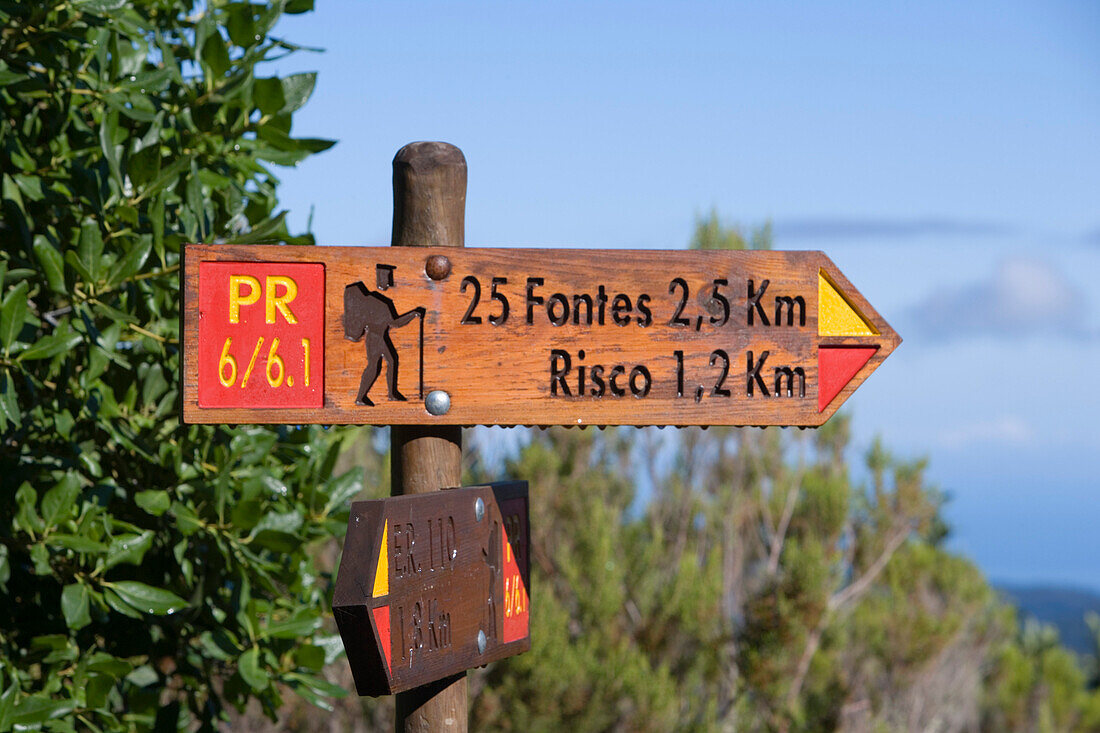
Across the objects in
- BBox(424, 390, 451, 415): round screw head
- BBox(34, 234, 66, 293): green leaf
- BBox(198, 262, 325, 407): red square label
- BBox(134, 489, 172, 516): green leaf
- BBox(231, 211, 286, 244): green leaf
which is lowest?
BBox(134, 489, 172, 516): green leaf

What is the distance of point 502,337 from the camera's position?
6.84ft

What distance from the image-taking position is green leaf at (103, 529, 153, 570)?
2846 millimetres

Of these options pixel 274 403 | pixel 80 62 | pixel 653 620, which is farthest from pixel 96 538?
pixel 653 620

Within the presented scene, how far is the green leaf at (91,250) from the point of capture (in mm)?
2730

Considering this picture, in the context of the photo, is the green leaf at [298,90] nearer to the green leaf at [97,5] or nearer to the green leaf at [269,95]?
the green leaf at [269,95]

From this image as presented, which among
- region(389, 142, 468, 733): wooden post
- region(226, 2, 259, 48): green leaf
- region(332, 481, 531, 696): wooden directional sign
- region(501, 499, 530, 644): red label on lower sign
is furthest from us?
region(226, 2, 259, 48): green leaf

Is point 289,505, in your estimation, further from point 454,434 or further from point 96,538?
point 454,434

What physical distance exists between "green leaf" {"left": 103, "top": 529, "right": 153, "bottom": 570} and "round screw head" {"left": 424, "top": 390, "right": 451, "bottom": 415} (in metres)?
1.22

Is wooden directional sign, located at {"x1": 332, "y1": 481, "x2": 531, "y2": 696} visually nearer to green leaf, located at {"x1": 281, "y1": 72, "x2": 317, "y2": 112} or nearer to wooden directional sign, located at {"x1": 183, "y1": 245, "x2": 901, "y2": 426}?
wooden directional sign, located at {"x1": 183, "y1": 245, "x2": 901, "y2": 426}

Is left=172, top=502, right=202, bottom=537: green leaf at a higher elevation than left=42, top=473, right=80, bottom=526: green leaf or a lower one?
lower

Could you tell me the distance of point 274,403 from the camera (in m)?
2.04

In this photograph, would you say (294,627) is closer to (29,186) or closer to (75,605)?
(75,605)

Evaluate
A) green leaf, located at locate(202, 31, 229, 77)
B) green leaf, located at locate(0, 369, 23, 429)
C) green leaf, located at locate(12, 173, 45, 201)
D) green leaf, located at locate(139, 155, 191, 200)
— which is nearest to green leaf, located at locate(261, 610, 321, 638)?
green leaf, located at locate(0, 369, 23, 429)

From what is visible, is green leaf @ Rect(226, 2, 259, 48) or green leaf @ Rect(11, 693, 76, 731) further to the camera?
green leaf @ Rect(226, 2, 259, 48)
